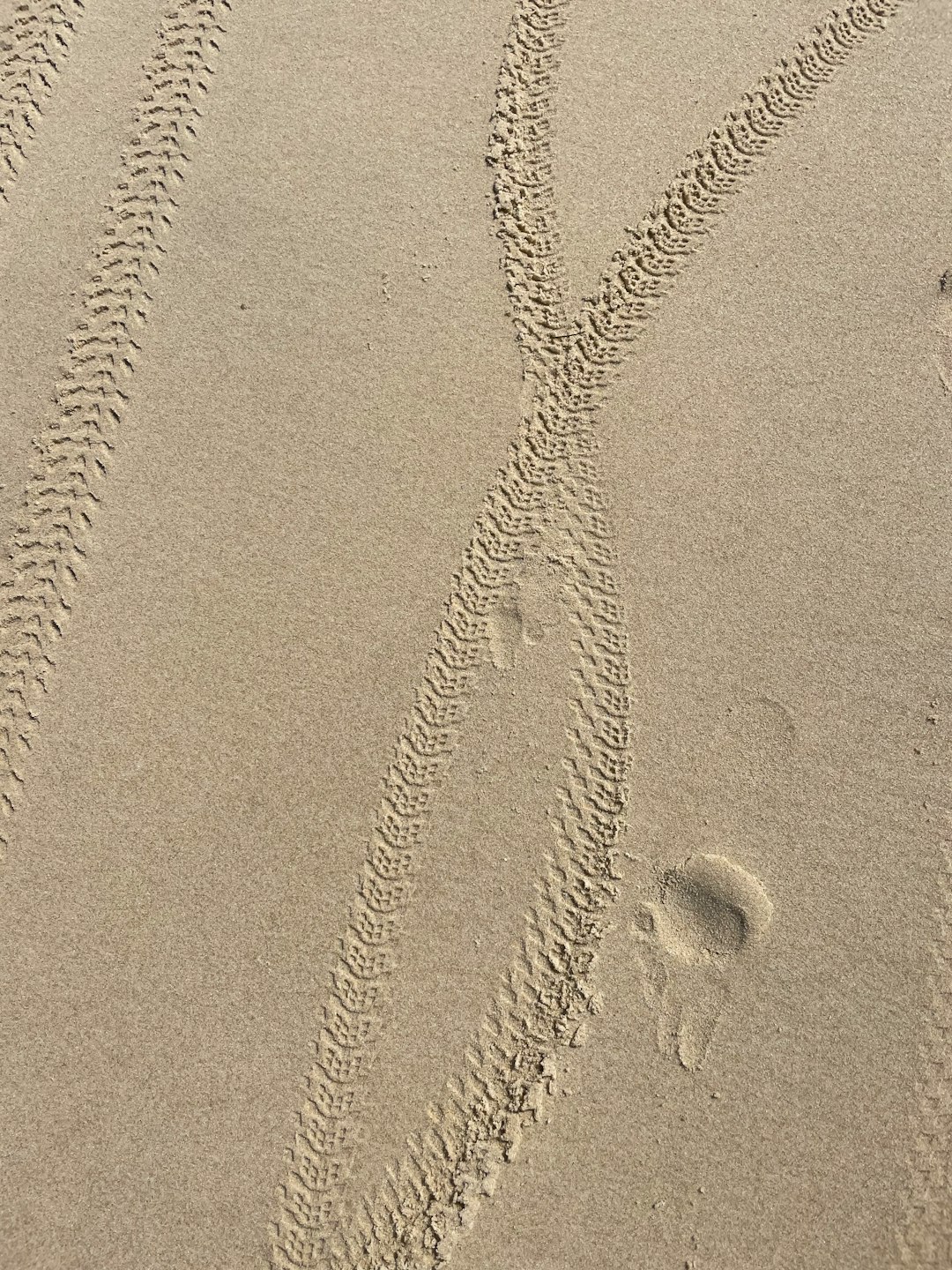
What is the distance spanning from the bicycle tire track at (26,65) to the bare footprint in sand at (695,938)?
438 centimetres

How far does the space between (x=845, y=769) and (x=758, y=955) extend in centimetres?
86

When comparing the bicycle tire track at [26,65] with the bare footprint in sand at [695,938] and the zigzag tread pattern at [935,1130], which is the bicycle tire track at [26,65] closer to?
the bare footprint in sand at [695,938]

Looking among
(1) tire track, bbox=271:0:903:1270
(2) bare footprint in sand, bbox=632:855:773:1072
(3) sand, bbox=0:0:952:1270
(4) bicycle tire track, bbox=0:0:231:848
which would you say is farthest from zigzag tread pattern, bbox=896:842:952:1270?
(4) bicycle tire track, bbox=0:0:231:848

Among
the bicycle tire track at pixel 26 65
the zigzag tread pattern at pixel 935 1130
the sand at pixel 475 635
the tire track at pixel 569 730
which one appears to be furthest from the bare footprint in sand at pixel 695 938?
the bicycle tire track at pixel 26 65

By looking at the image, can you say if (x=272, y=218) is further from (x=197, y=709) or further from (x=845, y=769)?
(x=845, y=769)

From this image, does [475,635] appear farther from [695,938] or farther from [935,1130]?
[935,1130]

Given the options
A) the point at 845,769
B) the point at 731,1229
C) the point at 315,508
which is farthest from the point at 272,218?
the point at 731,1229

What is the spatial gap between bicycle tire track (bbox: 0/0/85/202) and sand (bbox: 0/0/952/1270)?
1.1 inches

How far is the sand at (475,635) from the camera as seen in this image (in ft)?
12.1

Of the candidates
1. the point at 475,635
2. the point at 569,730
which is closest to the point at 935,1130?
the point at 569,730

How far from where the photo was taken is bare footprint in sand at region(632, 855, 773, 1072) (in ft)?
12.3

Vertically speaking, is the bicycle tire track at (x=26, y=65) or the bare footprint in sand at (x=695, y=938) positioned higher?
the bicycle tire track at (x=26, y=65)

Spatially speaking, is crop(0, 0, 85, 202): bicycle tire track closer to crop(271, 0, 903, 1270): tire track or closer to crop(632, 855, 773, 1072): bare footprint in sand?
crop(271, 0, 903, 1270): tire track

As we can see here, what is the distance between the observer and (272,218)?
430cm
